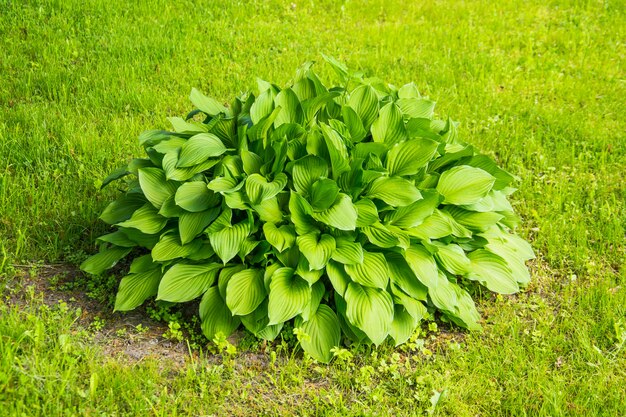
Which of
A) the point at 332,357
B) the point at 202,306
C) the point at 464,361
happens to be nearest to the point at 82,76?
the point at 202,306

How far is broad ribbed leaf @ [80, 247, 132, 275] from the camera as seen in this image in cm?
427

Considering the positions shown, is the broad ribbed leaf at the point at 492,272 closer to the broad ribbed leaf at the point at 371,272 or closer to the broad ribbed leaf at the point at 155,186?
the broad ribbed leaf at the point at 371,272

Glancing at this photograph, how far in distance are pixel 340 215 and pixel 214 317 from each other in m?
0.92

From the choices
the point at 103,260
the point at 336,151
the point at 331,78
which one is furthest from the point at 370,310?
the point at 331,78

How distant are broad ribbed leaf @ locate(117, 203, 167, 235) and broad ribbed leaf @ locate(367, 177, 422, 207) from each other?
48.9 inches

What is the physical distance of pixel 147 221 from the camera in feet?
13.6

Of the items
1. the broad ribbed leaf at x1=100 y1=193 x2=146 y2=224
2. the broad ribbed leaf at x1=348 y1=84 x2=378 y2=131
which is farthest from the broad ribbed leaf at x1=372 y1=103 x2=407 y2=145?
the broad ribbed leaf at x1=100 y1=193 x2=146 y2=224

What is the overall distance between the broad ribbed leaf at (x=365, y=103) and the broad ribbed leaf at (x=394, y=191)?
0.46m

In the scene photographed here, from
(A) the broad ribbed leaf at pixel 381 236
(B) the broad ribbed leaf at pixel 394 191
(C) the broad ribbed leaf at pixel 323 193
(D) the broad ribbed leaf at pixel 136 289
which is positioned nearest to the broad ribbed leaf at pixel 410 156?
(B) the broad ribbed leaf at pixel 394 191

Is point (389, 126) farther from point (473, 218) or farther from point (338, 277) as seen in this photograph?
point (338, 277)

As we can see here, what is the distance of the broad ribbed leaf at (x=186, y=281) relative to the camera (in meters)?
3.96

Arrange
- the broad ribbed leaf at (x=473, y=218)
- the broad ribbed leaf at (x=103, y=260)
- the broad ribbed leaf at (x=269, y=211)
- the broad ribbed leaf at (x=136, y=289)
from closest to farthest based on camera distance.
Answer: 1. the broad ribbed leaf at (x=269, y=211)
2. the broad ribbed leaf at (x=136, y=289)
3. the broad ribbed leaf at (x=103, y=260)
4. the broad ribbed leaf at (x=473, y=218)

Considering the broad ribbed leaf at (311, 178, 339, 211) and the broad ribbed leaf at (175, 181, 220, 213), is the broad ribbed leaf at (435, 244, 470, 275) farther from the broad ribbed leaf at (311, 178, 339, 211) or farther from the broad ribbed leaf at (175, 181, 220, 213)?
the broad ribbed leaf at (175, 181, 220, 213)

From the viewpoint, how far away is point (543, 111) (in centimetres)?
664
